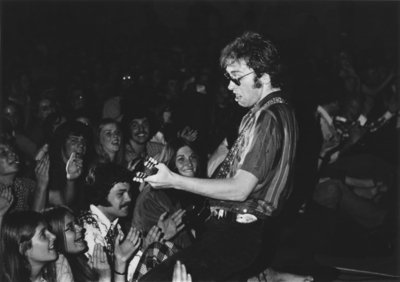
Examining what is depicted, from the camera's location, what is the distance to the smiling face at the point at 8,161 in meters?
5.32

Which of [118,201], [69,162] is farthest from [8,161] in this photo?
[118,201]

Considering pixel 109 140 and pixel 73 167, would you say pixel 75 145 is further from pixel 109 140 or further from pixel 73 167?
pixel 109 140

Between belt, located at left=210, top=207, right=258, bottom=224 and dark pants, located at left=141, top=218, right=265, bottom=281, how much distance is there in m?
0.02

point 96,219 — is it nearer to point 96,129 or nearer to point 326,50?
point 96,129

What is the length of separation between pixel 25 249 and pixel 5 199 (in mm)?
858

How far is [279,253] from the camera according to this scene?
6531 millimetres

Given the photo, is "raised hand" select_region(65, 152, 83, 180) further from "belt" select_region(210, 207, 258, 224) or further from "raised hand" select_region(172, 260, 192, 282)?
"raised hand" select_region(172, 260, 192, 282)

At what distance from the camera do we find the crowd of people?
12.1ft

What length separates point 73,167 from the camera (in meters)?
5.63

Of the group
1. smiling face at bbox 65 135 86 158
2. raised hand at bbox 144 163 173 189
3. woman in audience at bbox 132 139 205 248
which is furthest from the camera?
smiling face at bbox 65 135 86 158

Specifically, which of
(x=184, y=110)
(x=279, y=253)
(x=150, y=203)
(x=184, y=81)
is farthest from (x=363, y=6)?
(x=150, y=203)

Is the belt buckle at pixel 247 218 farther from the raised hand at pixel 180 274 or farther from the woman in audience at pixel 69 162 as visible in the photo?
the woman in audience at pixel 69 162

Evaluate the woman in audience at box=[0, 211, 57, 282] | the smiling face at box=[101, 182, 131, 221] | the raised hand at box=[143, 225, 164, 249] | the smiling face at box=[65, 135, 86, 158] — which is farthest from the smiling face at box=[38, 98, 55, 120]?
the woman in audience at box=[0, 211, 57, 282]

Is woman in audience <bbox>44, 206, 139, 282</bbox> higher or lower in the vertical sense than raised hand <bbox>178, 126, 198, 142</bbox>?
lower
